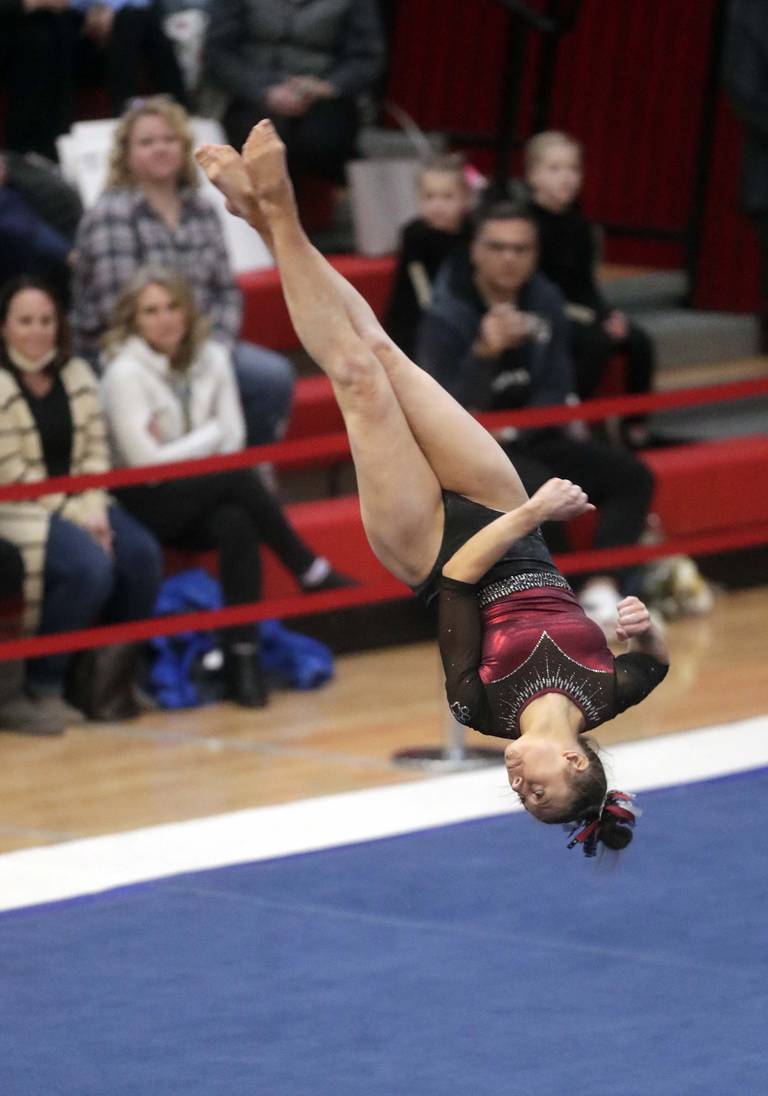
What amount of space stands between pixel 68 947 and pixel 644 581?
9.61 feet

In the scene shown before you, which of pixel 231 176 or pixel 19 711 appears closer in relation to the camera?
pixel 231 176

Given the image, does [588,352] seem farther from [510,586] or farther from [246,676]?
[510,586]

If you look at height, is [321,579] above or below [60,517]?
below

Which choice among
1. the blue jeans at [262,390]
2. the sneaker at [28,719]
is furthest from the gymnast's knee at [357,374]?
the blue jeans at [262,390]

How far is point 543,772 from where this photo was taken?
371 cm

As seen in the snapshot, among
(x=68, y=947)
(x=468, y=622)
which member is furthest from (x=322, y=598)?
(x=468, y=622)

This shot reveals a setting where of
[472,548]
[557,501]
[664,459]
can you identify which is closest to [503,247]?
[664,459]

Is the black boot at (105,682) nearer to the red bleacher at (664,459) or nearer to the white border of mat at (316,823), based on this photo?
the white border of mat at (316,823)

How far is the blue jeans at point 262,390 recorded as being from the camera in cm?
636

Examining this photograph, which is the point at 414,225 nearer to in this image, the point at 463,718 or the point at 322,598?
the point at 322,598

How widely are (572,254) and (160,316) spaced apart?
68.4 inches

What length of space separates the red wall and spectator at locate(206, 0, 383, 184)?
196cm

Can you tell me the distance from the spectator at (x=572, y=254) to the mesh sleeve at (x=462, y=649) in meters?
3.25

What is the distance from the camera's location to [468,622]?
380cm
